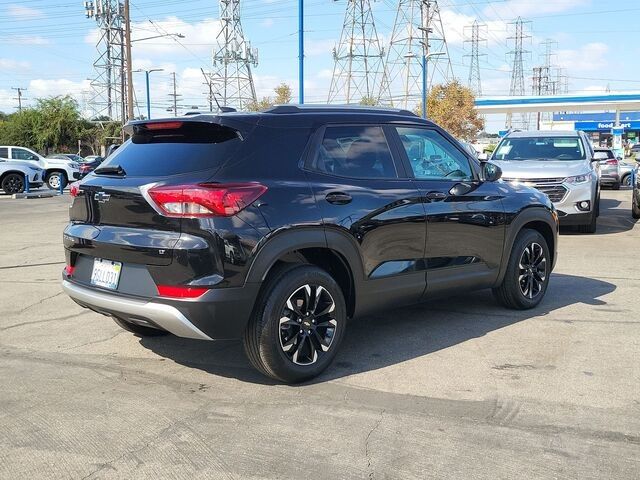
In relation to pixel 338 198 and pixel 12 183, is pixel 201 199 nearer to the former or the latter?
pixel 338 198

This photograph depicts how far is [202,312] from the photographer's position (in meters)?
3.96

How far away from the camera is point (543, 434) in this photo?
369 cm

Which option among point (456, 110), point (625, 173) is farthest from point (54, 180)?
point (456, 110)

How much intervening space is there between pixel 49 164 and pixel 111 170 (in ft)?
83.4

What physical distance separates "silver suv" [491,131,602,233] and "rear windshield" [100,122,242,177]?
8.20 meters

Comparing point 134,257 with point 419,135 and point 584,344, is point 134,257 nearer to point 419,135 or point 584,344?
point 419,135

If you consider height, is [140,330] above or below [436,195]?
below

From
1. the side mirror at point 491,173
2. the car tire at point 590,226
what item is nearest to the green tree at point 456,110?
the car tire at point 590,226

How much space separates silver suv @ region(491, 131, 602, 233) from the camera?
11453 mm

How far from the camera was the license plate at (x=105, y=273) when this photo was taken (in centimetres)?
429

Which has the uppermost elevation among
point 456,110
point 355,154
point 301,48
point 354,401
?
point 456,110

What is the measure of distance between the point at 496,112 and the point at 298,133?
58.7 meters

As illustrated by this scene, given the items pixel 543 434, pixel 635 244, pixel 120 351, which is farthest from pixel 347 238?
pixel 635 244

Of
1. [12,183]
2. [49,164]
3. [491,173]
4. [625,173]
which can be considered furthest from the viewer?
[49,164]
